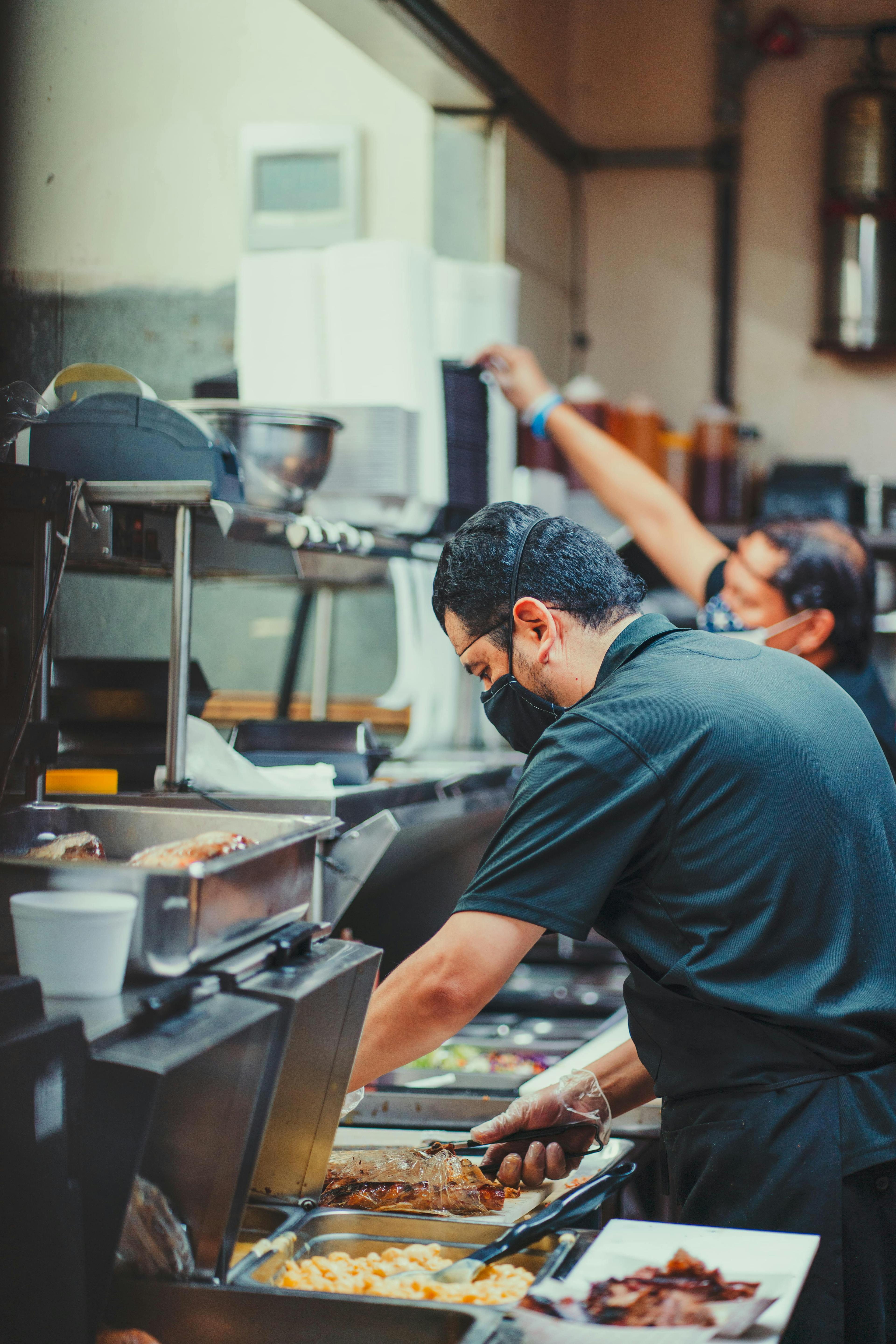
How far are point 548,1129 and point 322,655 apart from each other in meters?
1.90

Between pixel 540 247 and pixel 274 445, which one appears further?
pixel 540 247

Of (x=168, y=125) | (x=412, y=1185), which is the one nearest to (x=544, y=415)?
(x=168, y=125)

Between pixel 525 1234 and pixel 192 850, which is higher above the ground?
pixel 192 850

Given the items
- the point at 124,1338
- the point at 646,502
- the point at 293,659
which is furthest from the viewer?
the point at 293,659

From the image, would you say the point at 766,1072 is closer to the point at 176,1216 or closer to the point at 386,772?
the point at 176,1216

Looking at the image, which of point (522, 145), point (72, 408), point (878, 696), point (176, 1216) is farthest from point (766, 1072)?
point (522, 145)

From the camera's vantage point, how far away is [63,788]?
198 centimetres

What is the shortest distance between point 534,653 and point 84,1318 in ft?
2.92

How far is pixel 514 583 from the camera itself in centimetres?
170

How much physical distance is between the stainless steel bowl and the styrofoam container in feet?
3.75

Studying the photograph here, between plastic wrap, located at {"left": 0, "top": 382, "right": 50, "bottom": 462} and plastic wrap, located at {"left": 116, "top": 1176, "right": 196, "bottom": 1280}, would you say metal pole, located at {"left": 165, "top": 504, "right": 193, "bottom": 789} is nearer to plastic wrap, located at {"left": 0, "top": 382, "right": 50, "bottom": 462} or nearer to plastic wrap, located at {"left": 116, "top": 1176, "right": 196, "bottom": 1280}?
plastic wrap, located at {"left": 0, "top": 382, "right": 50, "bottom": 462}

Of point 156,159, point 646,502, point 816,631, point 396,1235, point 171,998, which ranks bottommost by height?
point 396,1235

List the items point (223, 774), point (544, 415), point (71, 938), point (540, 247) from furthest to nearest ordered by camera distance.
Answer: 1. point (540, 247)
2. point (544, 415)
3. point (223, 774)
4. point (71, 938)

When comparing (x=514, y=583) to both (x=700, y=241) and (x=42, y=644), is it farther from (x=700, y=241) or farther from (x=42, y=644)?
(x=700, y=241)
